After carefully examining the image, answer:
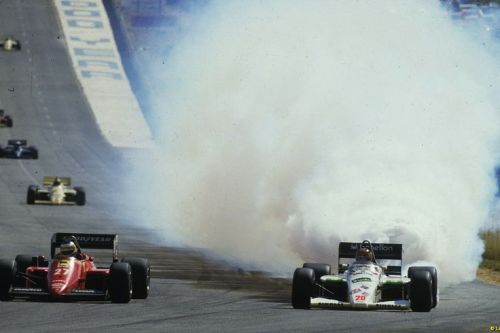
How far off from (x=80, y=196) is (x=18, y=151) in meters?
17.0

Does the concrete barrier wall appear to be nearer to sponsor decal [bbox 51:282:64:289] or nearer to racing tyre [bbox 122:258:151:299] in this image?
racing tyre [bbox 122:258:151:299]

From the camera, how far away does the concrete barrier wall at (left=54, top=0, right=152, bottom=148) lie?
94625mm

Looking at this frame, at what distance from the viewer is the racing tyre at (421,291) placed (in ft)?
102

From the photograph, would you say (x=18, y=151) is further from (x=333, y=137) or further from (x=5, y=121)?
(x=333, y=137)

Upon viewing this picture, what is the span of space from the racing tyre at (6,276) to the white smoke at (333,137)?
9.47 meters

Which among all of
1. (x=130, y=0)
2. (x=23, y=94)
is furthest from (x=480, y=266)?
(x=130, y=0)

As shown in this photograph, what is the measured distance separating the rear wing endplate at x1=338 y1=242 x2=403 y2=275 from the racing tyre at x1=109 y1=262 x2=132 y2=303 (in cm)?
499

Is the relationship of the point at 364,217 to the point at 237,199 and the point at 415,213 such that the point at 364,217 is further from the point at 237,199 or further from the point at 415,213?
the point at 237,199

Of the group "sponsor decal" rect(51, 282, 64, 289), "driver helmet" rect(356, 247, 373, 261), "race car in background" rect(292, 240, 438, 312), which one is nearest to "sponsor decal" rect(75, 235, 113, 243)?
"sponsor decal" rect(51, 282, 64, 289)

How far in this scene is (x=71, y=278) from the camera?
32406 millimetres

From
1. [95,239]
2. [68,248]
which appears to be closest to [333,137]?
[95,239]

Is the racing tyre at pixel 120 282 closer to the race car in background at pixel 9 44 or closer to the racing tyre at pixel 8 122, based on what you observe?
the racing tyre at pixel 8 122

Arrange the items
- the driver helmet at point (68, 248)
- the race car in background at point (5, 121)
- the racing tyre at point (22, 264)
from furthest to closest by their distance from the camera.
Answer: the race car in background at point (5, 121), the racing tyre at point (22, 264), the driver helmet at point (68, 248)

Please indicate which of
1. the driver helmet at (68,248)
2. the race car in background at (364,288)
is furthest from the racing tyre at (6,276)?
the race car in background at (364,288)
